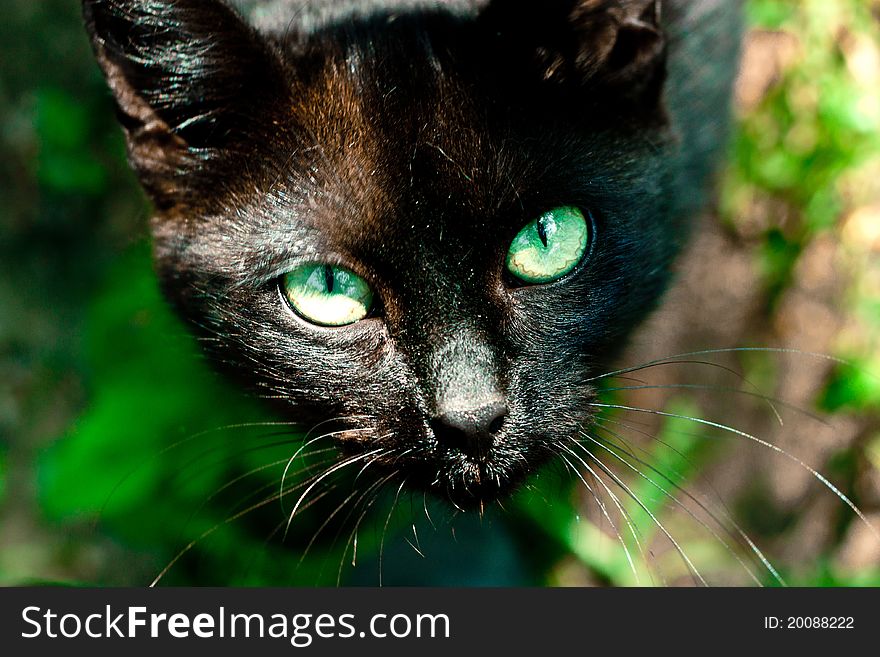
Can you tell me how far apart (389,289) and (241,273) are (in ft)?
0.93

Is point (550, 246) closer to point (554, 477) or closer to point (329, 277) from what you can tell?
point (329, 277)

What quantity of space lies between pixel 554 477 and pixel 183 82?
1081mm

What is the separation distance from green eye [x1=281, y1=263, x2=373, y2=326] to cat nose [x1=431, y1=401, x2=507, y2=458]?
239mm

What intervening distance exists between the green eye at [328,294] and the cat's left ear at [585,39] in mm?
469

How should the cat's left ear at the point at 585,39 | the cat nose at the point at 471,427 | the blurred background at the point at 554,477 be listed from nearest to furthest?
the cat nose at the point at 471,427, the cat's left ear at the point at 585,39, the blurred background at the point at 554,477

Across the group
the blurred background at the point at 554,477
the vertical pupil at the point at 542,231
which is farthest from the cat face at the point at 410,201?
the blurred background at the point at 554,477

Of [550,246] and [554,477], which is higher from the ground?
[550,246]

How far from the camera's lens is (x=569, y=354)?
1.45 meters

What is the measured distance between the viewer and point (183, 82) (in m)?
1.40

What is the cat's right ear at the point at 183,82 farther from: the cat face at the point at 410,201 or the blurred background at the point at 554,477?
the blurred background at the point at 554,477

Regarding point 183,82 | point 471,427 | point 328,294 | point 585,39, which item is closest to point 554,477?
point 471,427

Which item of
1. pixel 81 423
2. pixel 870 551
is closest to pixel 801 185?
pixel 870 551

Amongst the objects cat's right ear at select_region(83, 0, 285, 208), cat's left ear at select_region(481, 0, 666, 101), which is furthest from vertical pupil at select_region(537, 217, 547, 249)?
cat's right ear at select_region(83, 0, 285, 208)

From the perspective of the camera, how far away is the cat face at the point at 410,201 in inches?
52.4
